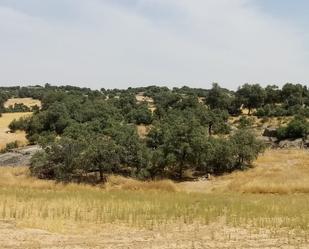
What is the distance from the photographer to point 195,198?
109 ft

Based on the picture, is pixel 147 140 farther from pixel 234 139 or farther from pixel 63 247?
pixel 63 247

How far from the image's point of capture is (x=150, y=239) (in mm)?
20641

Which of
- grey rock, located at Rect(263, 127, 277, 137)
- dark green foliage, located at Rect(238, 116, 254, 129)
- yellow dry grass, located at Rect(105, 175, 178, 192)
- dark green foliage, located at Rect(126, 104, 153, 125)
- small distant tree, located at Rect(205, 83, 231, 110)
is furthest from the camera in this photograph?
small distant tree, located at Rect(205, 83, 231, 110)

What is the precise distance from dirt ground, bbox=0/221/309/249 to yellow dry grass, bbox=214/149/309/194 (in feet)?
60.9

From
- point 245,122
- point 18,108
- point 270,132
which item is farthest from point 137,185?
point 18,108

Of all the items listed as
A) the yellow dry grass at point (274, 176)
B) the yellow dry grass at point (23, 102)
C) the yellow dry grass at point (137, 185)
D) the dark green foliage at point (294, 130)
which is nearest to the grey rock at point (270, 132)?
the dark green foliage at point (294, 130)

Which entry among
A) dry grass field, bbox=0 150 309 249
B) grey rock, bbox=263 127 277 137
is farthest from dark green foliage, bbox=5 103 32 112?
dry grass field, bbox=0 150 309 249

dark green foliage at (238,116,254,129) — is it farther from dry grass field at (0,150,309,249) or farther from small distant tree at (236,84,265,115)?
dry grass field at (0,150,309,249)

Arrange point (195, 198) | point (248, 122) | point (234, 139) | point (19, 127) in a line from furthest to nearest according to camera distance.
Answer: point (19, 127)
point (248, 122)
point (234, 139)
point (195, 198)

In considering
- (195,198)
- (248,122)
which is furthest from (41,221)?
(248,122)

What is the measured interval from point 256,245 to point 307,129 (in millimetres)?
48797

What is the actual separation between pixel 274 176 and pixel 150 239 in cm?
2709

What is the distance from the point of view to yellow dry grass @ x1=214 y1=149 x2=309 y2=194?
4066 cm

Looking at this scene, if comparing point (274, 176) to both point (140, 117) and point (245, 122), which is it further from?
point (140, 117)
